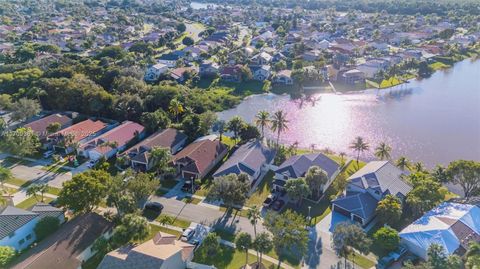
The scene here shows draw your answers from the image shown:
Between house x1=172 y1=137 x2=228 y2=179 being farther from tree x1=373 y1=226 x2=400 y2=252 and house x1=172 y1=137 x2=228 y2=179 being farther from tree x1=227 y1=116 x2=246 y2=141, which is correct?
tree x1=373 y1=226 x2=400 y2=252

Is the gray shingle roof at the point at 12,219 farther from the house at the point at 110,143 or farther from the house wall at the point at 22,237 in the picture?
the house at the point at 110,143

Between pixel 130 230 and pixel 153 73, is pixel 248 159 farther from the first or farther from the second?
pixel 153 73

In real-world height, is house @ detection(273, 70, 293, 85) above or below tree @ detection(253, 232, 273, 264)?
below

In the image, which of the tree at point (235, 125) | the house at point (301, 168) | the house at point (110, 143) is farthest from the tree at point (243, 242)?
Answer: the house at point (110, 143)

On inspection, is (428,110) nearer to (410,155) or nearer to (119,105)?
(410,155)

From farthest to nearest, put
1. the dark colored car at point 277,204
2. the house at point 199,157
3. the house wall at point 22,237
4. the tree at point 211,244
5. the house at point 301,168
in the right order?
the house at point 199,157, the house at point 301,168, the dark colored car at point 277,204, the house wall at point 22,237, the tree at point 211,244

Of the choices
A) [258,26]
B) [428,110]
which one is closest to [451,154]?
[428,110]

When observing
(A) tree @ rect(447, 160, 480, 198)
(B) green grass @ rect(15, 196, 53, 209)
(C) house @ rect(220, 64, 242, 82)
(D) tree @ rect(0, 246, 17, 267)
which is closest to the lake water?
(C) house @ rect(220, 64, 242, 82)
